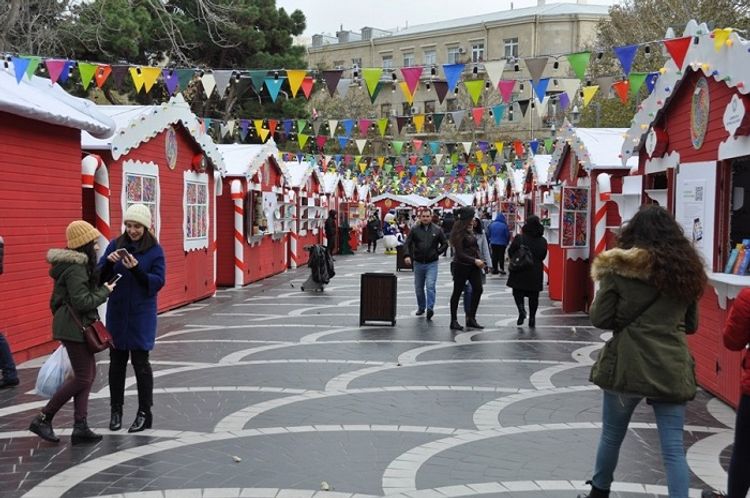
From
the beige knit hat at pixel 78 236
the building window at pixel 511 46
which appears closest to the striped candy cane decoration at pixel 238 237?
the beige knit hat at pixel 78 236

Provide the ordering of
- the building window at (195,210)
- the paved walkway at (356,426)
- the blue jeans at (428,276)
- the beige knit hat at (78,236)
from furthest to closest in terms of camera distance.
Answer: the building window at (195,210) < the blue jeans at (428,276) < the beige knit hat at (78,236) < the paved walkway at (356,426)

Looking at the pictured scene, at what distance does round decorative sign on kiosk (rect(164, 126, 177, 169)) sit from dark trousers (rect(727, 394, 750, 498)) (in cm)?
1190

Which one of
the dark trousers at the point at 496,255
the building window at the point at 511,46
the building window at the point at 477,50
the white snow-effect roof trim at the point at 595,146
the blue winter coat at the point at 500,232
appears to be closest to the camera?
the white snow-effect roof trim at the point at 595,146

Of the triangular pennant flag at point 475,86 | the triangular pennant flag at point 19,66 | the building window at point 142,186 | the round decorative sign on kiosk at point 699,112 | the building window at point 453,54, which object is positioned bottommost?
the building window at point 142,186

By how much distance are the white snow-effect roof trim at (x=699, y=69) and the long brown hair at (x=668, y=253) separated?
3.07 meters

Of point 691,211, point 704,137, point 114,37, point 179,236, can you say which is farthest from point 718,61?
point 114,37

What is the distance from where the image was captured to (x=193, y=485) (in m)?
5.02

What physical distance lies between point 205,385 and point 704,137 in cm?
569

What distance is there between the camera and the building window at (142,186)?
496 inches

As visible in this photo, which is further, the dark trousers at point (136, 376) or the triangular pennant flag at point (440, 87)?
the triangular pennant flag at point (440, 87)

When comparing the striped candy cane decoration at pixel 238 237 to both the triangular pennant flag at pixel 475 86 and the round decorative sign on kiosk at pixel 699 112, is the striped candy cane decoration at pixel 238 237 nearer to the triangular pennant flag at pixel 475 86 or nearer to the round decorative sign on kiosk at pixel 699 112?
the triangular pennant flag at pixel 475 86

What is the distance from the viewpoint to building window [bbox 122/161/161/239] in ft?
41.3

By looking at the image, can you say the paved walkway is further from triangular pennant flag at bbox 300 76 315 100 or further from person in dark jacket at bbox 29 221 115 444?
triangular pennant flag at bbox 300 76 315 100

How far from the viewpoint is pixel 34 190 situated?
9.59 meters
